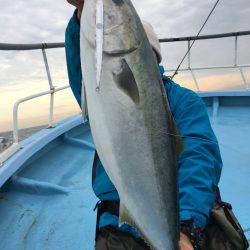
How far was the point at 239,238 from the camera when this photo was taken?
6.68 ft

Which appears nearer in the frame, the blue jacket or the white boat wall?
the blue jacket

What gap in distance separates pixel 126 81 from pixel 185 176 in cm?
91

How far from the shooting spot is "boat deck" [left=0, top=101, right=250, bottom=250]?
3.31 m

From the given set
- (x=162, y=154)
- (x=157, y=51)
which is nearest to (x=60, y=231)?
(x=157, y=51)

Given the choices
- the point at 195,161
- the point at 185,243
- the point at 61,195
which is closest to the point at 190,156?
the point at 195,161

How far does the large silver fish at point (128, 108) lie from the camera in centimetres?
138

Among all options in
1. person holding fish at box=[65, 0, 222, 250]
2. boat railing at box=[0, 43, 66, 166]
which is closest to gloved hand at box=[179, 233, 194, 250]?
person holding fish at box=[65, 0, 222, 250]

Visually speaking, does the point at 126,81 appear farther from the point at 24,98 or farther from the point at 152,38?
the point at 24,98

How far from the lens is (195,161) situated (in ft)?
6.90

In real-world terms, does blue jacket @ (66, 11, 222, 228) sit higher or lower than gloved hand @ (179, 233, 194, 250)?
higher

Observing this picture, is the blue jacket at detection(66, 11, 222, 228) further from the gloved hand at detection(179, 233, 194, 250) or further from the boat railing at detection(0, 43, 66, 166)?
the boat railing at detection(0, 43, 66, 166)

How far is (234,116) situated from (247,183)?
Result: 2.88 meters

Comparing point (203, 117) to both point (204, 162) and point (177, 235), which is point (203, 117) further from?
point (177, 235)

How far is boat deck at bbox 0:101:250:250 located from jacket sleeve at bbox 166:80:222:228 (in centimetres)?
132
